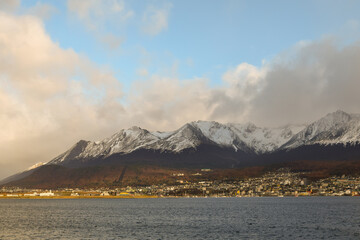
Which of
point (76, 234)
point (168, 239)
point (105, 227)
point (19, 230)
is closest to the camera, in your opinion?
point (168, 239)

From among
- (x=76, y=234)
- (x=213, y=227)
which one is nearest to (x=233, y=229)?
(x=213, y=227)

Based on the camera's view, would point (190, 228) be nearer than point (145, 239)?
No

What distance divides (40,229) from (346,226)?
3243 inches

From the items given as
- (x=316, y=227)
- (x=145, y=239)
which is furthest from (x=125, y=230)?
(x=316, y=227)

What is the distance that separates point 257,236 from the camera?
316 feet

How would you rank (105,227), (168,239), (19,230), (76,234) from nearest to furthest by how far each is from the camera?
(168,239) < (76,234) < (19,230) < (105,227)

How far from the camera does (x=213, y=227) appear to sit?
117m

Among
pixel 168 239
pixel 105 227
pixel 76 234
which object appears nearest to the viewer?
pixel 168 239

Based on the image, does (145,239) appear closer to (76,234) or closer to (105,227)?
(76,234)

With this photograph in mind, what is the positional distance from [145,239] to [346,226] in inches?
2181

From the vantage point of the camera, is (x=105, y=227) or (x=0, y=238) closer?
(x=0, y=238)

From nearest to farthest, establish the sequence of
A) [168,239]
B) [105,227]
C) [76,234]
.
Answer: [168,239] < [76,234] < [105,227]

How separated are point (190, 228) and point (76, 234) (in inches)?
1229

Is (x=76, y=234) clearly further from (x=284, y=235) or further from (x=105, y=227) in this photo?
(x=284, y=235)
